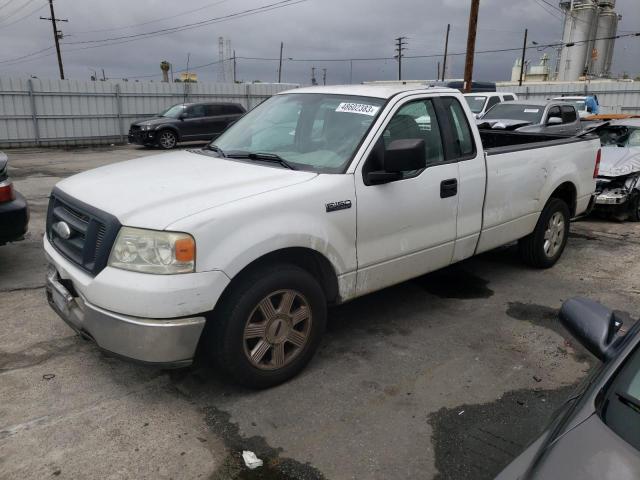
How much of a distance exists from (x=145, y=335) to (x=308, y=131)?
1955 mm

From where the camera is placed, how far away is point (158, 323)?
109 inches

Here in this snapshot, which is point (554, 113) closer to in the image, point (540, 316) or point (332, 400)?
point (540, 316)

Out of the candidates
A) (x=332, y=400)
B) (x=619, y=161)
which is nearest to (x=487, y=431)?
(x=332, y=400)

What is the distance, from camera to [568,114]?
1248 centimetres

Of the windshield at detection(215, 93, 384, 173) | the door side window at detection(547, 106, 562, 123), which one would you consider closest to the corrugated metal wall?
A: the door side window at detection(547, 106, 562, 123)

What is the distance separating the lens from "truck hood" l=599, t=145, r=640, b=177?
8.27m

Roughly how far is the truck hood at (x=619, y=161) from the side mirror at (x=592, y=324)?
7082mm

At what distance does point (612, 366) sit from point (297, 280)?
1873 millimetres

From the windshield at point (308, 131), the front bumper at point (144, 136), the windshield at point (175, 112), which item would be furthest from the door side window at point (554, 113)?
the front bumper at point (144, 136)

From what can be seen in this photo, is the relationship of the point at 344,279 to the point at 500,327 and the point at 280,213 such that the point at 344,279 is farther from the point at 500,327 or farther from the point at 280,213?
the point at 500,327

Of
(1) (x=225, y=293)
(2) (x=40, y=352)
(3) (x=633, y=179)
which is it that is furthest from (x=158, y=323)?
(3) (x=633, y=179)

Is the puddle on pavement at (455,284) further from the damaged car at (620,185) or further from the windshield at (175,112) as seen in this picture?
the windshield at (175,112)

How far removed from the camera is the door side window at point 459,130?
14.2ft

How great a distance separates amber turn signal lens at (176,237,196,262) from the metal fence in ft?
61.3
